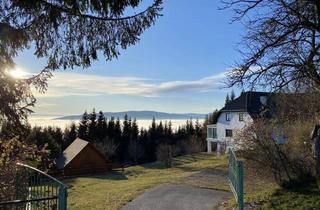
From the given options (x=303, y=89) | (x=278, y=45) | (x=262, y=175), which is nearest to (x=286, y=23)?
(x=278, y=45)

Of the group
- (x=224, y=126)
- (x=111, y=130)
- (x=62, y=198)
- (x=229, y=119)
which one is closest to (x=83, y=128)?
(x=111, y=130)

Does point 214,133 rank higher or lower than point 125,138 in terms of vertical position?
higher

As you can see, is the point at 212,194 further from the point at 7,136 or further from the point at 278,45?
the point at 7,136

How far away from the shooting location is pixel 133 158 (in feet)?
252

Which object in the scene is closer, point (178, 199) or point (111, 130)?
point (178, 199)

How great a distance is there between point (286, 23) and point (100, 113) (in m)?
70.5

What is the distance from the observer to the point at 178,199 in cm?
1691

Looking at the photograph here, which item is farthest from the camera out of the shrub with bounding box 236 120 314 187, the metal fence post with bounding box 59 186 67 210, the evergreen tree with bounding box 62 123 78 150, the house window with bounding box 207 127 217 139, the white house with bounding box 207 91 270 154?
the evergreen tree with bounding box 62 123 78 150

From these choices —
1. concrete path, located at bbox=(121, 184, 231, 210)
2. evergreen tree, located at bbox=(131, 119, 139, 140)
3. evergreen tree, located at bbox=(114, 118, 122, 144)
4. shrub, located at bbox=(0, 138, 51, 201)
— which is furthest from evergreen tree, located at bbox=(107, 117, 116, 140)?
shrub, located at bbox=(0, 138, 51, 201)

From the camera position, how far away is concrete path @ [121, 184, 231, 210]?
15492mm

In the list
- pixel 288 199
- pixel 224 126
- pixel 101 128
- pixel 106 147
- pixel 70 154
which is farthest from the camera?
pixel 101 128

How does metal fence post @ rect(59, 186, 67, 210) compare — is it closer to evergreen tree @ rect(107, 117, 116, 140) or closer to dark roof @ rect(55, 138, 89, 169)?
dark roof @ rect(55, 138, 89, 169)

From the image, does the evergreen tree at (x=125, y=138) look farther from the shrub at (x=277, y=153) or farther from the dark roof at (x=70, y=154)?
the shrub at (x=277, y=153)

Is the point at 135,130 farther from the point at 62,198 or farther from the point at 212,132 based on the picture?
the point at 62,198
